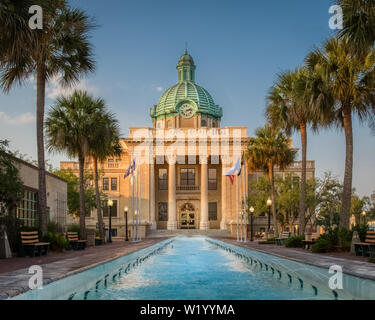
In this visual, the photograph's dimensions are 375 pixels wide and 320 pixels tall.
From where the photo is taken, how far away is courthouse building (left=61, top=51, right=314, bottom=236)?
51344mm

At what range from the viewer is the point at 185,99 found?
60281 millimetres

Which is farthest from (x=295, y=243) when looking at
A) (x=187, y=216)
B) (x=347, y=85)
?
(x=187, y=216)

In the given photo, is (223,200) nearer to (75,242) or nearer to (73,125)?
(73,125)

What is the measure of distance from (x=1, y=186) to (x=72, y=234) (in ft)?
21.8

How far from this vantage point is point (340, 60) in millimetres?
17578

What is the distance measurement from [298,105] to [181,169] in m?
38.1

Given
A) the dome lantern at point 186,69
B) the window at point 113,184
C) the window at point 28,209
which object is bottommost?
the window at point 28,209

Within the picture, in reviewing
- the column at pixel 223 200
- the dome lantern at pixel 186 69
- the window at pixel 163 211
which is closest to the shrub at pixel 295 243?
the column at pixel 223 200

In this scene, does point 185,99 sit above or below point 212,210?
above

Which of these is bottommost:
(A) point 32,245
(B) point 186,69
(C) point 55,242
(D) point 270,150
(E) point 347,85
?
(C) point 55,242

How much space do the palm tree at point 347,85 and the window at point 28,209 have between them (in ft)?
47.1

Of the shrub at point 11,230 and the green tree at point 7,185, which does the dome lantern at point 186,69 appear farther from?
the shrub at point 11,230

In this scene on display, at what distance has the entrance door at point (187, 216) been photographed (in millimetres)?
55438
